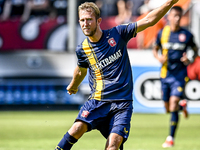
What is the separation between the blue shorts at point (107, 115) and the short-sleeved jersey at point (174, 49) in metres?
3.70

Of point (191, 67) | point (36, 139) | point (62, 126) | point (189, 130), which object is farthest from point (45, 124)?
point (191, 67)

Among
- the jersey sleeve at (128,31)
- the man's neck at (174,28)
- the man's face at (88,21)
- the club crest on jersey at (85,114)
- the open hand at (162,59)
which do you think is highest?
the man's face at (88,21)

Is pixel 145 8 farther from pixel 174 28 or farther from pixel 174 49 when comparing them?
pixel 174 49

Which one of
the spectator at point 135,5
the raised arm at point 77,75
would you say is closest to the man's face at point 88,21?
the raised arm at point 77,75

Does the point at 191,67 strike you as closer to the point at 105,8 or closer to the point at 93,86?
the point at 105,8

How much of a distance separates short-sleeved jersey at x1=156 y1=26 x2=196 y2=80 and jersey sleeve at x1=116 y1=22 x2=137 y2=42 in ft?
11.7

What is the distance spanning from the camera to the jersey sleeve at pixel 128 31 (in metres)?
5.06

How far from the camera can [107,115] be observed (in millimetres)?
4969

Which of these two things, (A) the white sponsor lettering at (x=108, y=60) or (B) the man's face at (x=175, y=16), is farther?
(B) the man's face at (x=175, y=16)

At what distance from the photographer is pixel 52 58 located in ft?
47.3

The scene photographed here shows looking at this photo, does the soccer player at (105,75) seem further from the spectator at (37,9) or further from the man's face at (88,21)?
the spectator at (37,9)

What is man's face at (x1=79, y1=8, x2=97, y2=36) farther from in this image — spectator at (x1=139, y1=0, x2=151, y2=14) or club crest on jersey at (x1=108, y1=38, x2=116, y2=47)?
spectator at (x1=139, y1=0, x2=151, y2=14)

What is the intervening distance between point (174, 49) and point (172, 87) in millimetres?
754

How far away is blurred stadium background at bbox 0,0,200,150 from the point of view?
514 inches
